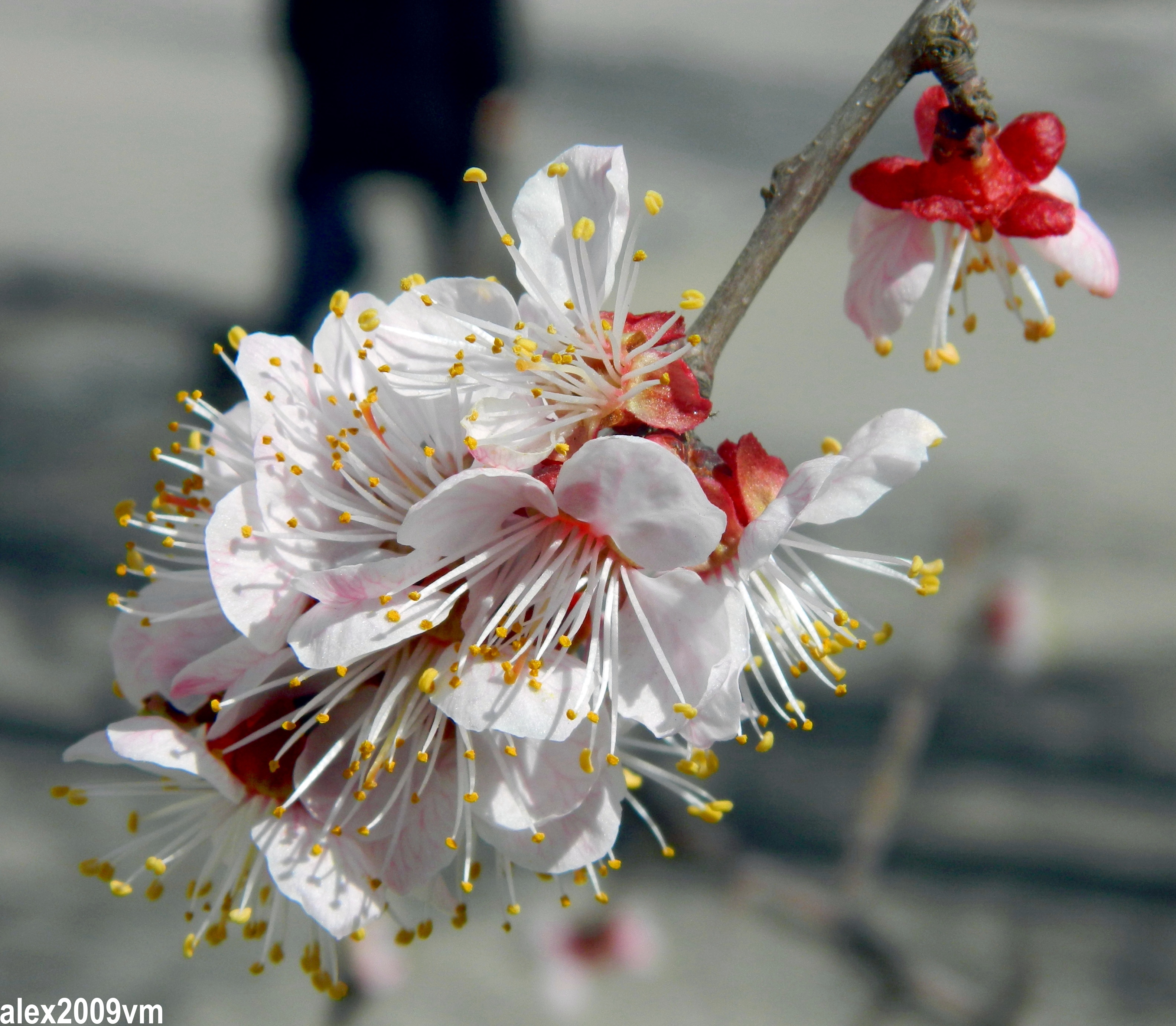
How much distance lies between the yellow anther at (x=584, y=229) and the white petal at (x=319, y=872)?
0.41 metres

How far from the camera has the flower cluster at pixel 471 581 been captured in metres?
0.61

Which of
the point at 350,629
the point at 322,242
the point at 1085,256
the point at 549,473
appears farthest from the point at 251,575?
the point at 322,242

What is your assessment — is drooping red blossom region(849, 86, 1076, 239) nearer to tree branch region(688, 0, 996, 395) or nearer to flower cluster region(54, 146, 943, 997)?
tree branch region(688, 0, 996, 395)

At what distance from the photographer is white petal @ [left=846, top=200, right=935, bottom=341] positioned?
805 millimetres

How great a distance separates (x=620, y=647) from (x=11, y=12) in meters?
7.25

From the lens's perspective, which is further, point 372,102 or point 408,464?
point 372,102

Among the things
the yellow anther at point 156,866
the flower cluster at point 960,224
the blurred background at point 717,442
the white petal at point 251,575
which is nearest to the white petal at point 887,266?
the flower cluster at point 960,224

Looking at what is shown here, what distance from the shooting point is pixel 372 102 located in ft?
10.2

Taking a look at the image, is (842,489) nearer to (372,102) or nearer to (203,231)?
(372,102)

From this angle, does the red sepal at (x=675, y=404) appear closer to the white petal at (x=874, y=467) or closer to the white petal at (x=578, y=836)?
the white petal at (x=874, y=467)

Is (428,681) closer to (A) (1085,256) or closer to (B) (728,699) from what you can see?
(B) (728,699)

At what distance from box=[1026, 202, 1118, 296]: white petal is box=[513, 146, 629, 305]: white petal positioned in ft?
1.03

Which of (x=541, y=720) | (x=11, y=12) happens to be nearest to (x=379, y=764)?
(x=541, y=720)

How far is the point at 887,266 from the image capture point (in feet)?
2.66
